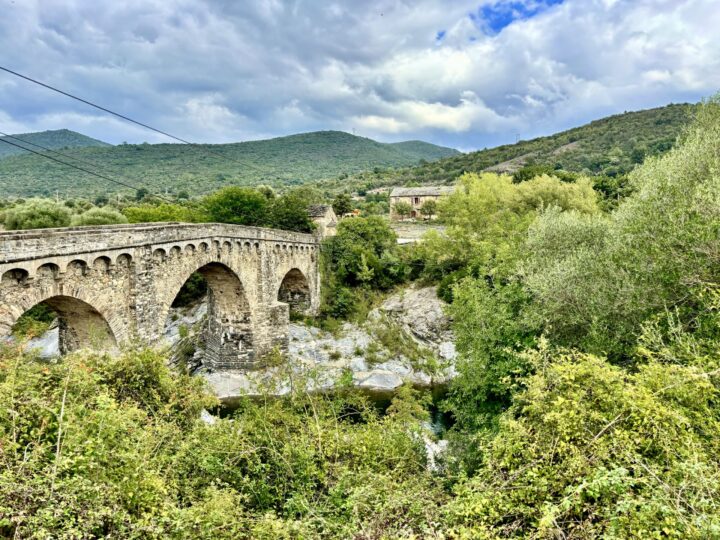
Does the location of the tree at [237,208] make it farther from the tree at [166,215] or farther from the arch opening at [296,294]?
the arch opening at [296,294]

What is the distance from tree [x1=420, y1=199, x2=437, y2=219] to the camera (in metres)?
51.7

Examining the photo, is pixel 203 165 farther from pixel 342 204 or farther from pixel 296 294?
pixel 296 294

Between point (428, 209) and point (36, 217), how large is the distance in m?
39.7

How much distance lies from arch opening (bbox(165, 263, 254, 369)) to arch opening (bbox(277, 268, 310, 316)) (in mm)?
6270

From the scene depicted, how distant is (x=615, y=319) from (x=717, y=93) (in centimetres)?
874

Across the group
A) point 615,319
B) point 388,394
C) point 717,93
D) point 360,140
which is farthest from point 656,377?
point 360,140

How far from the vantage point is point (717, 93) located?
13.2 m

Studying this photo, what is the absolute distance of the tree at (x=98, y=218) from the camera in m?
32.3

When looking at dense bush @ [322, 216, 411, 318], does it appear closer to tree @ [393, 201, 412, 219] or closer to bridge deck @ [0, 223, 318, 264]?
bridge deck @ [0, 223, 318, 264]

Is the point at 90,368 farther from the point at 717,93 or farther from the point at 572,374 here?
the point at 717,93

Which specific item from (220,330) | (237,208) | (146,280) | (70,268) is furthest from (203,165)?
(70,268)

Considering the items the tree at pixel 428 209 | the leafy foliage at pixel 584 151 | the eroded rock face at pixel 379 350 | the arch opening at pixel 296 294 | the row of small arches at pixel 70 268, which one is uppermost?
the leafy foliage at pixel 584 151

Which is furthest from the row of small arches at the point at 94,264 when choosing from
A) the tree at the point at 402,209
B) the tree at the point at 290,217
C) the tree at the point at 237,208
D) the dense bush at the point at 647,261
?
the tree at the point at 402,209

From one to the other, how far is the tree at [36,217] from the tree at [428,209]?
122ft
